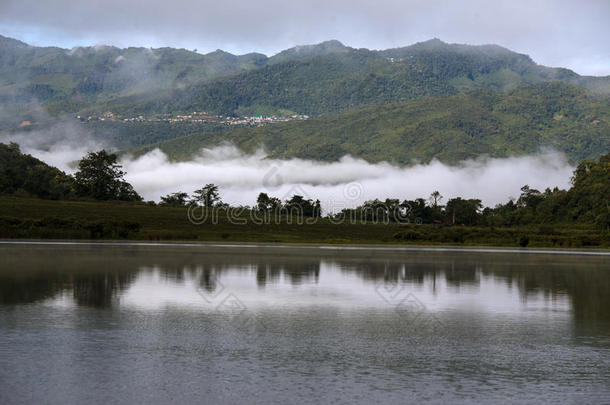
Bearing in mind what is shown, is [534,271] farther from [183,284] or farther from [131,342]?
[131,342]

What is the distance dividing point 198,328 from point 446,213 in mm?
146602

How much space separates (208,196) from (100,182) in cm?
3627

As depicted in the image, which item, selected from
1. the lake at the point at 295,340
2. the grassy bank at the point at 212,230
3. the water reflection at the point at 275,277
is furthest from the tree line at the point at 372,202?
the lake at the point at 295,340

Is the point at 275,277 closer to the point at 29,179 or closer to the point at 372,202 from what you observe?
the point at 29,179

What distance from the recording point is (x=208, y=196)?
184 metres

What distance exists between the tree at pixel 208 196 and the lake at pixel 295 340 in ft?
481

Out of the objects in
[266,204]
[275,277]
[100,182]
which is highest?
[100,182]

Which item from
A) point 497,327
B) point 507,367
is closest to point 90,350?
point 507,367

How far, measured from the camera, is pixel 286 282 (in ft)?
116

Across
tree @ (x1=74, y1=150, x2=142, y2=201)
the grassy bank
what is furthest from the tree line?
the grassy bank

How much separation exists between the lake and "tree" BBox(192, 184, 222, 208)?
147 meters

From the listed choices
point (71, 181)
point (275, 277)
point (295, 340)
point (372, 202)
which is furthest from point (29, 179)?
point (295, 340)

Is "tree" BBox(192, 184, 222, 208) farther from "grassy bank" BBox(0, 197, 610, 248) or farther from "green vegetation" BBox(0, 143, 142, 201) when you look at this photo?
"grassy bank" BBox(0, 197, 610, 248)

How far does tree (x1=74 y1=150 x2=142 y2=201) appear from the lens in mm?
153375
